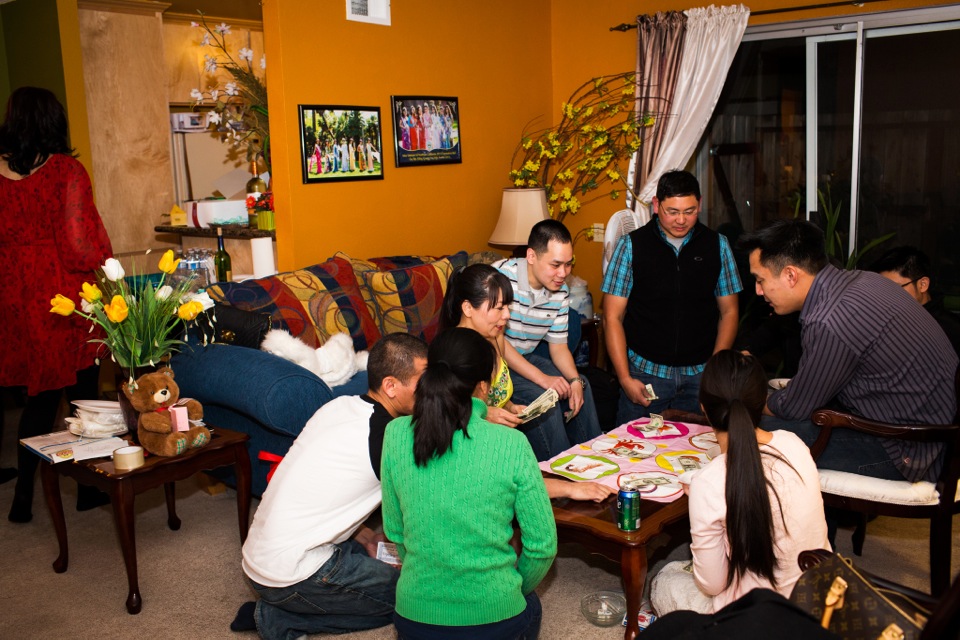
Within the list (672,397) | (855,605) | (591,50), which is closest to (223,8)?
(591,50)

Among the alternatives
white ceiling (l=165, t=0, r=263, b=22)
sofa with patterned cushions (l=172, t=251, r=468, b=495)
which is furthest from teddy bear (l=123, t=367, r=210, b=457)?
white ceiling (l=165, t=0, r=263, b=22)

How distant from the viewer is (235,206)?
15.8 ft

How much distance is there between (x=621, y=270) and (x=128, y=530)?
2.37 meters

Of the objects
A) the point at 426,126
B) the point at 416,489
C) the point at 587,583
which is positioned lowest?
the point at 587,583

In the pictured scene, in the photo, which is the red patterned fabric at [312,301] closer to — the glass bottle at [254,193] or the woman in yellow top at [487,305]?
the glass bottle at [254,193]

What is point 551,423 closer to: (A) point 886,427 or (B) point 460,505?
(A) point 886,427

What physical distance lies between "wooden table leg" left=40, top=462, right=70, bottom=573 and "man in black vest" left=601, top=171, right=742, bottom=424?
7.79ft

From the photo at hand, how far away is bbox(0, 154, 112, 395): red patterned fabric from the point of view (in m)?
3.62

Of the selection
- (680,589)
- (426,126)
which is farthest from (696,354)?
(426,126)

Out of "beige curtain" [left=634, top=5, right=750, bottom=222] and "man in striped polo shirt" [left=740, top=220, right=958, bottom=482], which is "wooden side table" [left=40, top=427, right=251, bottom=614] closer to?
"man in striped polo shirt" [left=740, top=220, right=958, bottom=482]

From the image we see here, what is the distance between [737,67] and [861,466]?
3200mm

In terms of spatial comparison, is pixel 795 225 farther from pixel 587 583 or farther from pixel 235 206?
pixel 235 206

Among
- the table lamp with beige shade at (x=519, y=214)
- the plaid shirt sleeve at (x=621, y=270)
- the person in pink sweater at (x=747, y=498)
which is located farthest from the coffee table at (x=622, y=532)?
the table lamp with beige shade at (x=519, y=214)

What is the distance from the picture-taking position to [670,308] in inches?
155
